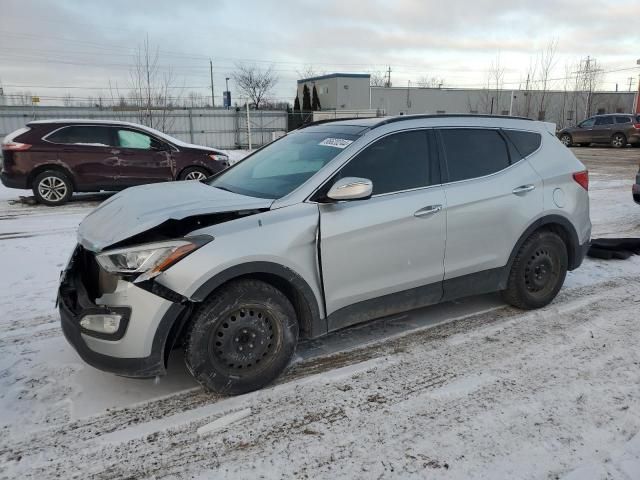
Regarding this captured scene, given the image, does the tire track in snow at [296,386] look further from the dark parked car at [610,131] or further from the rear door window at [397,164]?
the dark parked car at [610,131]

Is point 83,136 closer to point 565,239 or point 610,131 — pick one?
point 565,239

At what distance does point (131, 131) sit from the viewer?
34.1 feet

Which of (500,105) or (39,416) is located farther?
(500,105)

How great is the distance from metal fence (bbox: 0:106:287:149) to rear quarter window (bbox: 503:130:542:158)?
66.4 ft

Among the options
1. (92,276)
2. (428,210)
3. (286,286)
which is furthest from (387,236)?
(92,276)

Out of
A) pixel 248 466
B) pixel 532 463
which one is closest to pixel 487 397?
pixel 532 463

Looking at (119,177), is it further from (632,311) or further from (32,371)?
(632,311)

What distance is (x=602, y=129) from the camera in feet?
84.7

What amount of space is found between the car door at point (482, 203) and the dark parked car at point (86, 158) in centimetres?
789

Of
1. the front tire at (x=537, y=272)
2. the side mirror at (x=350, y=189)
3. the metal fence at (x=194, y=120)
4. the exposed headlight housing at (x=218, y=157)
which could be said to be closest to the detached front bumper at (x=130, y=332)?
the side mirror at (x=350, y=189)

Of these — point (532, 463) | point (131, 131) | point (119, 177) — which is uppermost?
→ point (131, 131)

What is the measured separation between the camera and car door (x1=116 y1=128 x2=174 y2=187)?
1024cm

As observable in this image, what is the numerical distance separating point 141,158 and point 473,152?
8131 mm

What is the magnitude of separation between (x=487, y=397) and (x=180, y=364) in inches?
85.4
